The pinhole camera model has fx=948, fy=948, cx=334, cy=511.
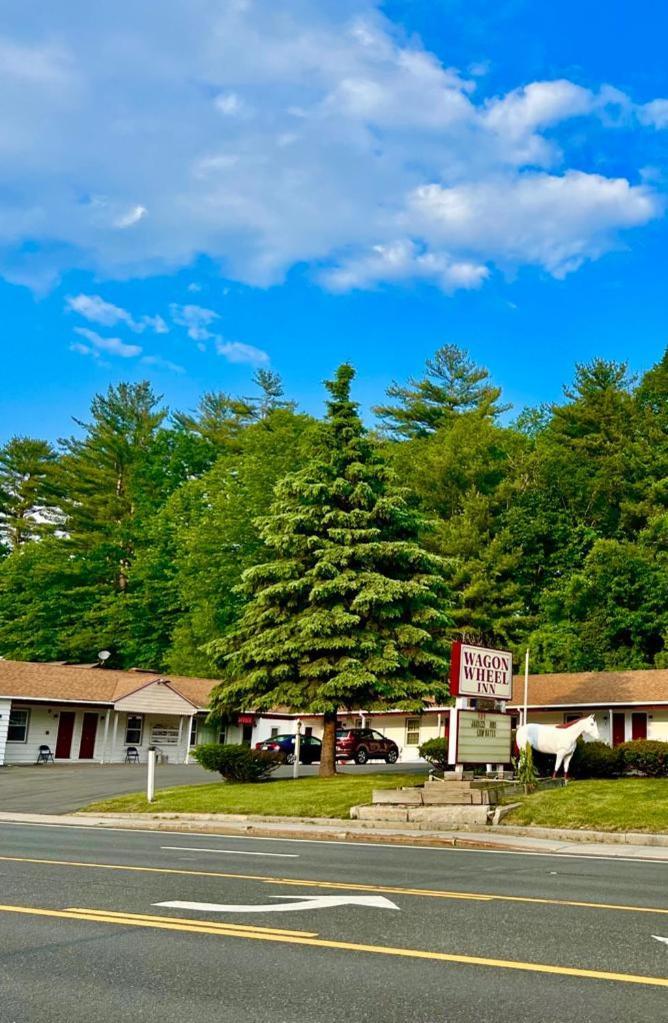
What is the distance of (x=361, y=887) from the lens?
1109 cm

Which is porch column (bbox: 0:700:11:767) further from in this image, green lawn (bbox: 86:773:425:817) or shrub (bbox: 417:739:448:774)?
shrub (bbox: 417:739:448:774)

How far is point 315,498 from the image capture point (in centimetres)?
3350

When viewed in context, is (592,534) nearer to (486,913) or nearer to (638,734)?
(638,734)

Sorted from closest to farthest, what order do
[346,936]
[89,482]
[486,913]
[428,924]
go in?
[346,936]
[428,924]
[486,913]
[89,482]

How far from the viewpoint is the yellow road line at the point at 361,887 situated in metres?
9.77

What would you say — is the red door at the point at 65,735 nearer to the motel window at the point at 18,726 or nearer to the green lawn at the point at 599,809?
the motel window at the point at 18,726

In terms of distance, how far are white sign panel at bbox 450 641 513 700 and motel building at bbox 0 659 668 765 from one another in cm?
1462

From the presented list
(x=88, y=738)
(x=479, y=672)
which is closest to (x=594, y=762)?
(x=479, y=672)

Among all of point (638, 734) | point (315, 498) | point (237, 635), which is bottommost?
→ point (638, 734)

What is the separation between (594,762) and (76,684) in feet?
92.7

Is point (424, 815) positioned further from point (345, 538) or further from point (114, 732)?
point (114, 732)

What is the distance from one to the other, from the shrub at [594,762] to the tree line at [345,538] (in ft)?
17.4

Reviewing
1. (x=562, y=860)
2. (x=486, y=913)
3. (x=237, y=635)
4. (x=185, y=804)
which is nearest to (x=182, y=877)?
(x=486, y=913)

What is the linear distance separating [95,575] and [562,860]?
62179 mm
